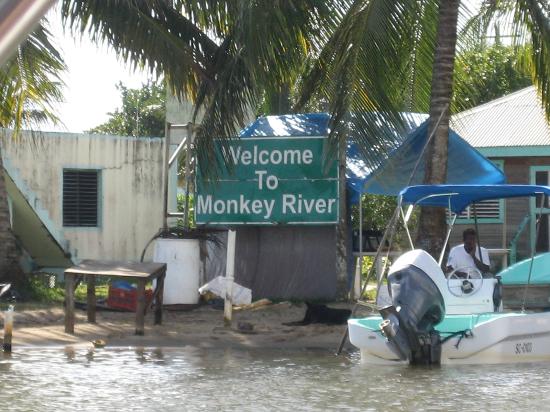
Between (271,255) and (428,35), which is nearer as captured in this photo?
(428,35)

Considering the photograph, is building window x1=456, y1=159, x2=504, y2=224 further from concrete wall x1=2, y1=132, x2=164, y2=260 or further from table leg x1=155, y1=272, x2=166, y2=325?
table leg x1=155, y1=272, x2=166, y2=325

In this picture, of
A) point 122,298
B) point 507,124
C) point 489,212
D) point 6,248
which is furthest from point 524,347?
point 507,124

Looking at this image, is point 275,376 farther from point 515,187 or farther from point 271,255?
point 271,255

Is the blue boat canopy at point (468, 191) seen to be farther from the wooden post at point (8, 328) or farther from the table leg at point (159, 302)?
the wooden post at point (8, 328)

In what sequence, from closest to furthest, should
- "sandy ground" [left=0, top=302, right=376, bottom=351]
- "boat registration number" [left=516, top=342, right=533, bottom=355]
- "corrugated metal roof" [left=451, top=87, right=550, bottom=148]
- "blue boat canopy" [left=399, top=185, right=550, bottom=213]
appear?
"boat registration number" [left=516, top=342, right=533, bottom=355]
"blue boat canopy" [left=399, top=185, right=550, bottom=213]
"sandy ground" [left=0, top=302, right=376, bottom=351]
"corrugated metal roof" [left=451, top=87, right=550, bottom=148]

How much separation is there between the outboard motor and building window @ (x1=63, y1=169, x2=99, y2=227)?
43.6 ft

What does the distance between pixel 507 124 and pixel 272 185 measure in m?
7.82

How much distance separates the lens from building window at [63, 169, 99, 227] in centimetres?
2308

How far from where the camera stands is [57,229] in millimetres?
21453

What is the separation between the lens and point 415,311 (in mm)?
10977

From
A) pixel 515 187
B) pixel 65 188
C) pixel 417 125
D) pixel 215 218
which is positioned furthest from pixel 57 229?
Answer: pixel 515 187

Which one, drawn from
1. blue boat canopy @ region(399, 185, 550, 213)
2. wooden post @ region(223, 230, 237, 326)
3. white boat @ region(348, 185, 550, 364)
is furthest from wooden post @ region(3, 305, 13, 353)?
blue boat canopy @ region(399, 185, 550, 213)

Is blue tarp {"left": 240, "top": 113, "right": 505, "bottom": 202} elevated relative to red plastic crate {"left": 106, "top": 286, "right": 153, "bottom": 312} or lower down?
elevated

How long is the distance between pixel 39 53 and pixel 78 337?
436cm
